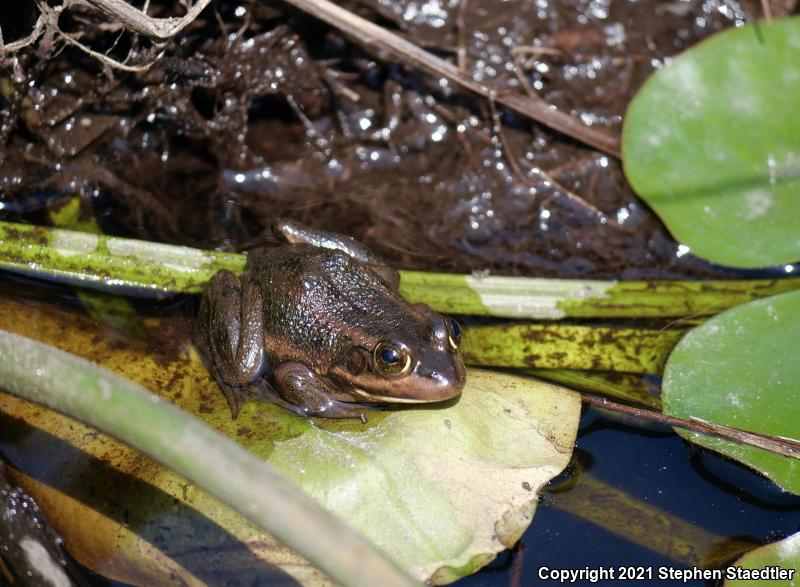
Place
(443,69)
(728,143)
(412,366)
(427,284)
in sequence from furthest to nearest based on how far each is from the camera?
1. (443,69)
2. (728,143)
3. (427,284)
4. (412,366)

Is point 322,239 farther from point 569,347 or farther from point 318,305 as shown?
point 569,347

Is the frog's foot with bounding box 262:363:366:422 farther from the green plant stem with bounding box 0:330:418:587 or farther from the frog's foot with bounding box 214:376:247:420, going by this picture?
the green plant stem with bounding box 0:330:418:587

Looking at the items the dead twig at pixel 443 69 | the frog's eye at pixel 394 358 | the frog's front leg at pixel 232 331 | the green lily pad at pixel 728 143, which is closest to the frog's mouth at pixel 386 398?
the frog's eye at pixel 394 358

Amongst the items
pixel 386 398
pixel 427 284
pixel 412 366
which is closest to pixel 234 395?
pixel 386 398

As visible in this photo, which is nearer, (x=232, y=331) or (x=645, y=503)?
(x=645, y=503)

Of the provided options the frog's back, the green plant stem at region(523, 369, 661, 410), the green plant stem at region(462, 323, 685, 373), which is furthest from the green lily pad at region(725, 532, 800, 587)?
the frog's back

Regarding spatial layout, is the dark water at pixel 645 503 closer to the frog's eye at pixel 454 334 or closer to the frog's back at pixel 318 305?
the frog's eye at pixel 454 334

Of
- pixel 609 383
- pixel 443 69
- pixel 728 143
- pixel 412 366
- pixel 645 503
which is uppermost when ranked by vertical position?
pixel 443 69

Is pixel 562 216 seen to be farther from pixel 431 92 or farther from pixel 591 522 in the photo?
pixel 591 522
